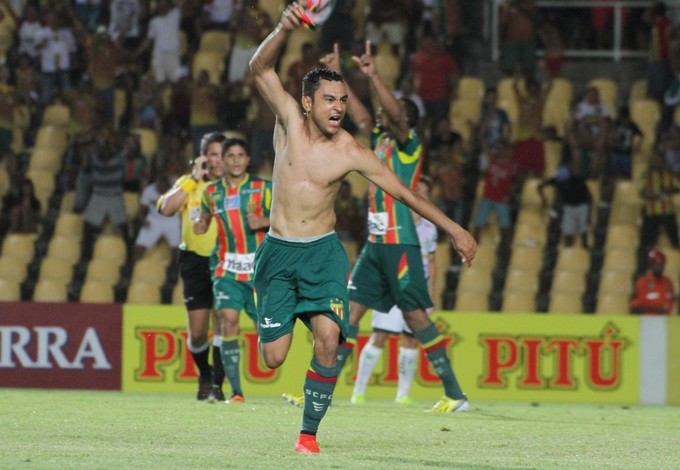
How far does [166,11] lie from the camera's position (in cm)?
2225

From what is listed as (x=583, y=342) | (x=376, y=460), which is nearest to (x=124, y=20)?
(x=583, y=342)

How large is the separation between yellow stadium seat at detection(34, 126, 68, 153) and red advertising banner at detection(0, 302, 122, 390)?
5.02 meters

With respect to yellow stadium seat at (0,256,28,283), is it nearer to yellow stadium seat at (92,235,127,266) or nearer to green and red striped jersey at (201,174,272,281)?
yellow stadium seat at (92,235,127,266)

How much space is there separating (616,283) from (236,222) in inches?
295

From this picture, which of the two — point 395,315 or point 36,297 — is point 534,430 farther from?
point 36,297

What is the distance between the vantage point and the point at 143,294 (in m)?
19.3

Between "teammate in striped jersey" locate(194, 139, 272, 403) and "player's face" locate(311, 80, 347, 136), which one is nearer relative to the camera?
"player's face" locate(311, 80, 347, 136)

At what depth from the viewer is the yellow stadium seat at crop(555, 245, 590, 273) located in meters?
19.2

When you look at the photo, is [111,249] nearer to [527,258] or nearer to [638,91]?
[527,258]

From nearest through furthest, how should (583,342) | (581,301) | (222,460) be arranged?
(222,460) → (583,342) → (581,301)

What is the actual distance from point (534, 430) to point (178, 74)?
39.9 ft

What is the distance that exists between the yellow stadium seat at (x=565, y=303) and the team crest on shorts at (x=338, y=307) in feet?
33.3

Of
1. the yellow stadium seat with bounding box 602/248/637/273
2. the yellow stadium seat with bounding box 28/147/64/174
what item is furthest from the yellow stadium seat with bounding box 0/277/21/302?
the yellow stadium seat with bounding box 602/248/637/273

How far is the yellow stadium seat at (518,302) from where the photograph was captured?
18875 millimetres
